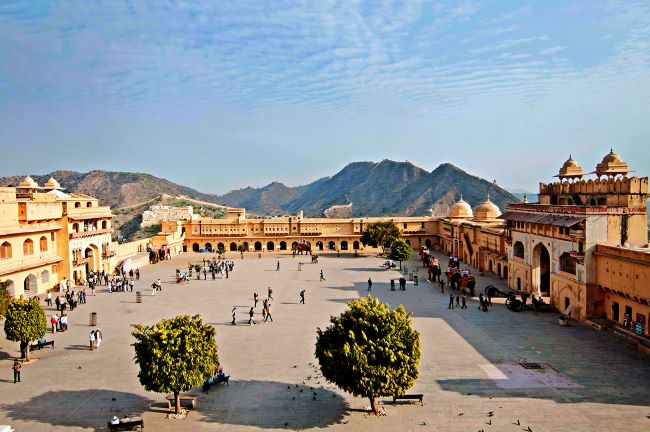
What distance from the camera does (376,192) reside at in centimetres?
17462

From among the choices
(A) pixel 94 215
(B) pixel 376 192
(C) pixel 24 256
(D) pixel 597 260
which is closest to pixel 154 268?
(A) pixel 94 215

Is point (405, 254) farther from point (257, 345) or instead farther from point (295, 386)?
point (295, 386)

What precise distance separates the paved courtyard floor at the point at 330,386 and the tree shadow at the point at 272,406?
4cm

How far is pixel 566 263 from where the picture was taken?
29.7m

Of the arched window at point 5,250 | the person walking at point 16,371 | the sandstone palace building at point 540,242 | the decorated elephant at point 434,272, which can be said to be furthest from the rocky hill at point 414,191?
the person walking at point 16,371

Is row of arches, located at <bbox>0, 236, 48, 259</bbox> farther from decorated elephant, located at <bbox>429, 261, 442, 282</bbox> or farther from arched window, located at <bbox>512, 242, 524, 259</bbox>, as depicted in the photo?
arched window, located at <bbox>512, 242, 524, 259</bbox>

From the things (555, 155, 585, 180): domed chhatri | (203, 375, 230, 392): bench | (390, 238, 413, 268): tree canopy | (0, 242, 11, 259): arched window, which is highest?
(555, 155, 585, 180): domed chhatri

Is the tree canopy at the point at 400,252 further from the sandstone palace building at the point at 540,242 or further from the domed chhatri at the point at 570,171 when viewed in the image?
the domed chhatri at the point at 570,171

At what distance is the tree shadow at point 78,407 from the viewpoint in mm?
14945

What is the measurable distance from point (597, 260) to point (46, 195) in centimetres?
3783

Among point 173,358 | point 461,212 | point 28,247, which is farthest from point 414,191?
point 173,358

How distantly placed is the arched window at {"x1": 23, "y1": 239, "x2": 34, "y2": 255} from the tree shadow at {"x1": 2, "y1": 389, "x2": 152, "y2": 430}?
2015 centimetres

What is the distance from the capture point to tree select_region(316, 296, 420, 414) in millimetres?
14078

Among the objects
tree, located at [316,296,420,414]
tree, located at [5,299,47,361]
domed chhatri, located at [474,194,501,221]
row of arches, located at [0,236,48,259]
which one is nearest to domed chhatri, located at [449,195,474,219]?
domed chhatri, located at [474,194,501,221]
